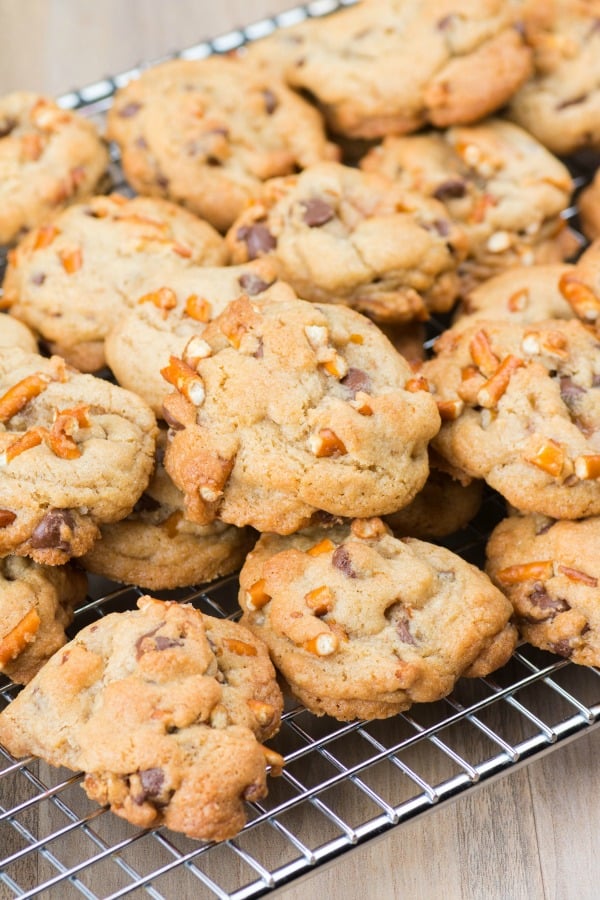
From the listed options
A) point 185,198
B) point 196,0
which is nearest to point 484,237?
point 185,198

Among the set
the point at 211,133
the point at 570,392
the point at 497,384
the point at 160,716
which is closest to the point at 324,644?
the point at 160,716

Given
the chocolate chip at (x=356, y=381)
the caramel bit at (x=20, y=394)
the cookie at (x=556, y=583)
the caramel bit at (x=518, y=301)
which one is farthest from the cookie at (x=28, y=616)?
the caramel bit at (x=518, y=301)

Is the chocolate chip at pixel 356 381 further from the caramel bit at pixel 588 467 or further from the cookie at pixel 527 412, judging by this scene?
the caramel bit at pixel 588 467

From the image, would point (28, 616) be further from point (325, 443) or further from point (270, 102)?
point (270, 102)

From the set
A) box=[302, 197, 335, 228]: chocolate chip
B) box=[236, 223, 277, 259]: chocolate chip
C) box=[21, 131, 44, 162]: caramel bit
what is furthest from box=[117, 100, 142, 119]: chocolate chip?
box=[302, 197, 335, 228]: chocolate chip

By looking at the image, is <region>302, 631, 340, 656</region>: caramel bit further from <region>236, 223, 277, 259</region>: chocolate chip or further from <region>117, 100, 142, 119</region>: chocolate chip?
<region>117, 100, 142, 119</region>: chocolate chip

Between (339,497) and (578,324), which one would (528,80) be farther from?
(339,497)
